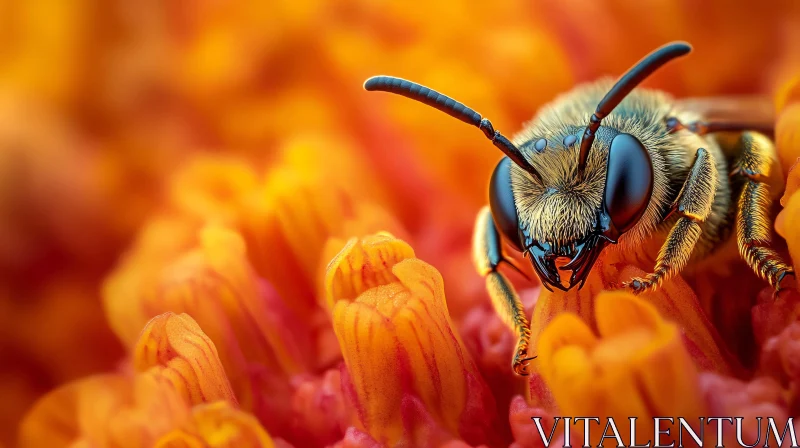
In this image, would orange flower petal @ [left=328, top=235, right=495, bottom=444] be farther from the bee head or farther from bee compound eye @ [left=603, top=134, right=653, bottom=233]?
bee compound eye @ [left=603, top=134, right=653, bottom=233]

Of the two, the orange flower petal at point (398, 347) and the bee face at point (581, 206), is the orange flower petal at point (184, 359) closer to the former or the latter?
the orange flower petal at point (398, 347)

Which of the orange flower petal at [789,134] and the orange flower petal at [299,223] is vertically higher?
the orange flower petal at [299,223]

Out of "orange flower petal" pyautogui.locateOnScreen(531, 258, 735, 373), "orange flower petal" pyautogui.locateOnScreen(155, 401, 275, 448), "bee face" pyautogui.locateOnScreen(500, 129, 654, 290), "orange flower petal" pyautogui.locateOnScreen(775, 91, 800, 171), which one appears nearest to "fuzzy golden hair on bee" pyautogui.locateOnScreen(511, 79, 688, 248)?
"bee face" pyautogui.locateOnScreen(500, 129, 654, 290)

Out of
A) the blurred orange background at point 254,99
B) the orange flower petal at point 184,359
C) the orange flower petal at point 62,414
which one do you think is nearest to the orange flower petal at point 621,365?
the orange flower petal at point 184,359

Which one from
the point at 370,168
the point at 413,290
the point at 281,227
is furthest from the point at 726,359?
the point at 370,168

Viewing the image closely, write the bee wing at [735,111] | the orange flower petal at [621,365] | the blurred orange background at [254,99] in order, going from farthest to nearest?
the blurred orange background at [254,99]
the bee wing at [735,111]
the orange flower petal at [621,365]

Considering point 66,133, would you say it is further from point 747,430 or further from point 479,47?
point 747,430
